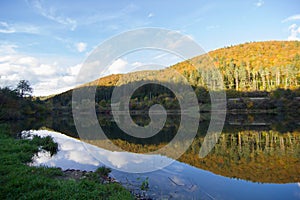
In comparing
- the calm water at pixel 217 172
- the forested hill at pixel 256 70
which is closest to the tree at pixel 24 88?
the forested hill at pixel 256 70

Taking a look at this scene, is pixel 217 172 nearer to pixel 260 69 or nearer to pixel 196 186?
pixel 196 186

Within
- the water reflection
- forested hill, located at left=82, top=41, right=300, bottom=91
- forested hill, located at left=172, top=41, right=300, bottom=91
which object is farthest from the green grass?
forested hill, located at left=172, top=41, right=300, bottom=91

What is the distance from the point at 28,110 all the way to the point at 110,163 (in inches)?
2060

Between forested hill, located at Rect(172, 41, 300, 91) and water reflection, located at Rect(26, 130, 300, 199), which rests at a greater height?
forested hill, located at Rect(172, 41, 300, 91)

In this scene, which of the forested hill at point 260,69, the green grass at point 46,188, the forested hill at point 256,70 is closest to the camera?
the green grass at point 46,188

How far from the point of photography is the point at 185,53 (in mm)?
12656

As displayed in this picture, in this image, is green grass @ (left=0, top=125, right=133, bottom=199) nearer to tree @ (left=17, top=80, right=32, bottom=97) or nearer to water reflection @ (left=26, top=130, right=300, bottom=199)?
water reflection @ (left=26, top=130, right=300, bottom=199)

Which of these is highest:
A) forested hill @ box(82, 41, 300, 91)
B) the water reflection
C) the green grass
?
forested hill @ box(82, 41, 300, 91)

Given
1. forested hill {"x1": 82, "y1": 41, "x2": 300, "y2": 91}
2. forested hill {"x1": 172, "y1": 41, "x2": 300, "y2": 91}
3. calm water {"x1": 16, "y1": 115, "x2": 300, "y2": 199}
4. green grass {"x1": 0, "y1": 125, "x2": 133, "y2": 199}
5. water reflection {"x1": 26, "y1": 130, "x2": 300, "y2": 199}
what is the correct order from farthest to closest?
forested hill {"x1": 172, "y1": 41, "x2": 300, "y2": 91}
forested hill {"x1": 82, "y1": 41, "x2": 300, "y2": 91}
calm water {"x1": 16, "y1": 115, "x2": 300, "y2": 199}
water reflection {"x1": 26, "y1": 130, "x2": 300, "y2": 199}
green grass {"x1": 0, "y1": 125, "x2": 133, "y2": 199}

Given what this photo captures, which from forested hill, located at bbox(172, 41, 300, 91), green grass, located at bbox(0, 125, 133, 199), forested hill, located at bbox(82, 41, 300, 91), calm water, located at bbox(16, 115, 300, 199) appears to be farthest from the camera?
forested hill, located at bbox(172, 41, 300, 91)

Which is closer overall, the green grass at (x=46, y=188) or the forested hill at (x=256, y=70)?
the green grass at (x=46, y=188)

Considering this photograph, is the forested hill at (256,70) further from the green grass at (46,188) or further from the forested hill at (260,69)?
the green grass at (46,188)

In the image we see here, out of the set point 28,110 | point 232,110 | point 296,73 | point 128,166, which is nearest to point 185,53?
point 128,166

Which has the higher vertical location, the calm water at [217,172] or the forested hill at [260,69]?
the forested hill at [260,69]
